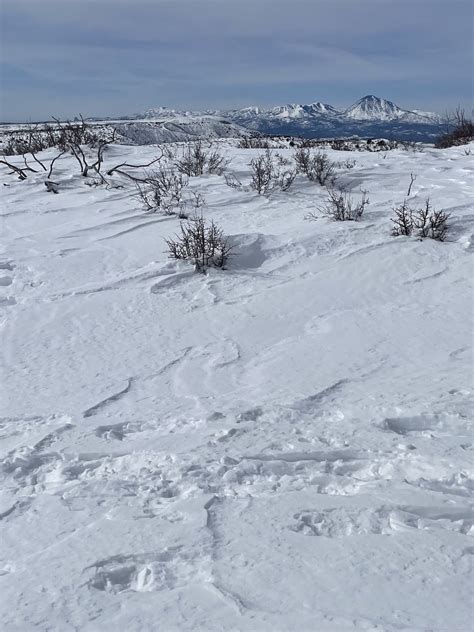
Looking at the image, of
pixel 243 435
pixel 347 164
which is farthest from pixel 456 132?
pixel 243 435

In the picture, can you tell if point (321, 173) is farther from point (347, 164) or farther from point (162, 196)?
point (162, 196)

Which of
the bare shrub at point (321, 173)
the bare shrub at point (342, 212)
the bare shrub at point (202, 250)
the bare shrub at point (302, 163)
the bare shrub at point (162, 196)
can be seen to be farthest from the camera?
the bare shrub at point (302, 163)

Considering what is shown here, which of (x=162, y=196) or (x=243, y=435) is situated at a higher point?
(x=162, y=196)

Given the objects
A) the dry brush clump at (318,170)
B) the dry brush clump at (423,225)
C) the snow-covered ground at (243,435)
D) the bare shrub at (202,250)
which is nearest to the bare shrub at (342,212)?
the snow-covered ground at (243,435)

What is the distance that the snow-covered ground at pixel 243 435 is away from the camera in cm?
156

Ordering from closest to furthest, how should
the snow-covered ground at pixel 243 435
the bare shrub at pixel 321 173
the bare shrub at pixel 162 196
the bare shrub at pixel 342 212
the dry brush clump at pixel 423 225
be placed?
the snow-covered ground at pixel 243 435 → the dry brush clump at pixel 423 225 → the bare shrub at pixel 342 212 → the bare shrub at pixel 162 196 → the bare shrub at pixel 321 173

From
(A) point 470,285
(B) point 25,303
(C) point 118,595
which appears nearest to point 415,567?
(C) point 118,595

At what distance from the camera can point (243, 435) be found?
7.71 ft

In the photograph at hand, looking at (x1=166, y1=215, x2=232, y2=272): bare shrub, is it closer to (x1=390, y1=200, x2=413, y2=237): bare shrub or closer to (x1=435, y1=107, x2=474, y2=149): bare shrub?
(x1=390, y1=200, x2=413, y2=237): bare shrub

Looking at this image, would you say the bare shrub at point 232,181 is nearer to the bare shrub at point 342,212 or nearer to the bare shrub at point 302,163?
the bare shrub at point 302,163

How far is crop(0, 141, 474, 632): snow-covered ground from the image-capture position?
5.12 ft

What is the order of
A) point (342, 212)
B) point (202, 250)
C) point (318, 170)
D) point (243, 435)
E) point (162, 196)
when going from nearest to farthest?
point (243, 435), point (202, 250), point (342, 212), point (162, 196), point (318, 170)

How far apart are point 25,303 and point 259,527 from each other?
2794 mm

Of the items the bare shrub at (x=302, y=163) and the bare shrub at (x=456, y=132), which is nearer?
the bare shrub at (x=302, y=163)
